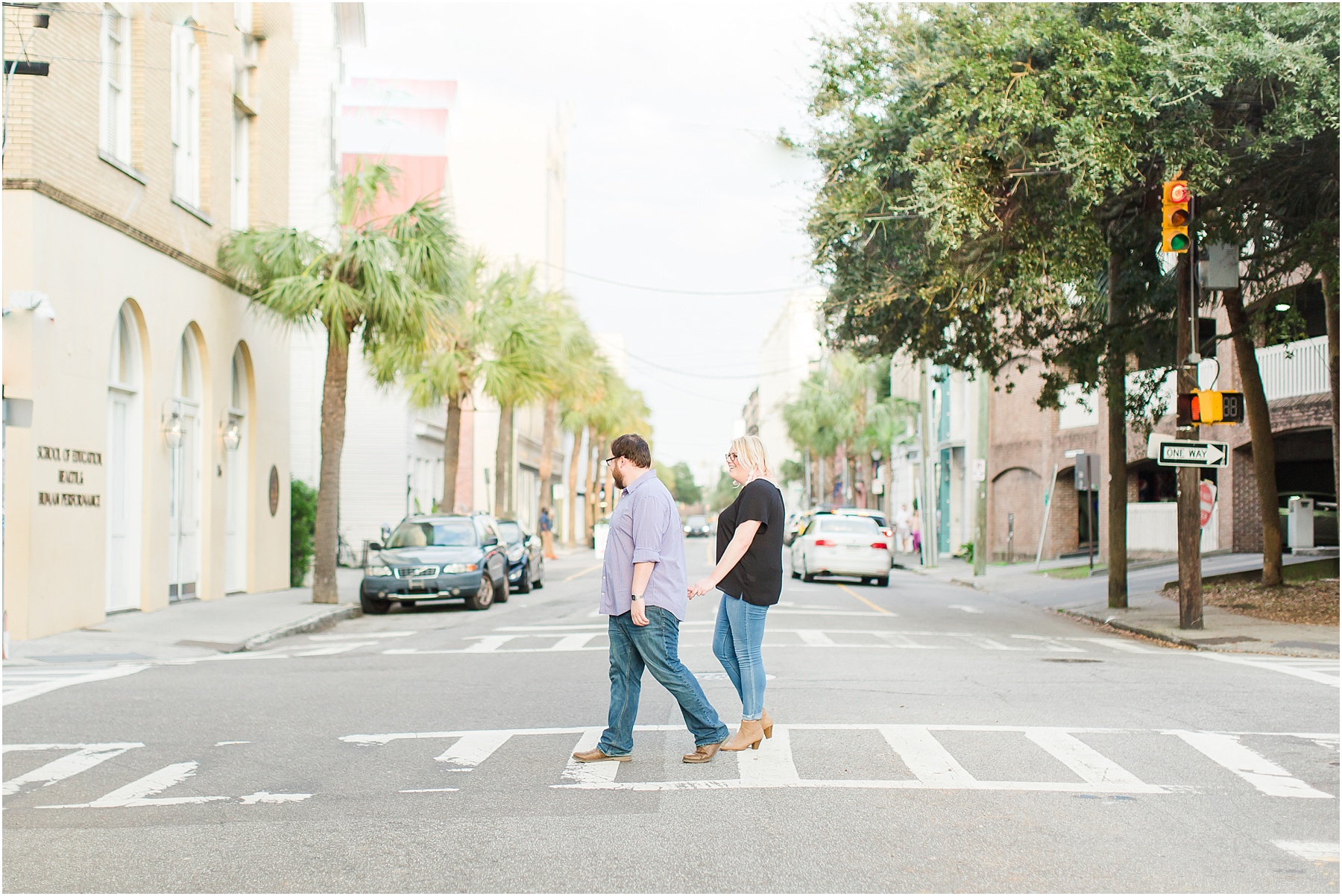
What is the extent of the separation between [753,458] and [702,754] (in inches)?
67.3

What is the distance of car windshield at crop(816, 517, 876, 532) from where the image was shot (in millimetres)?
29312

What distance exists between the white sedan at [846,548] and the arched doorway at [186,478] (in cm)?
1272

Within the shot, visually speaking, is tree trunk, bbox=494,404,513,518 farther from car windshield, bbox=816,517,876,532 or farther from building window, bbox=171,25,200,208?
building window, bbox=171,25,200,208

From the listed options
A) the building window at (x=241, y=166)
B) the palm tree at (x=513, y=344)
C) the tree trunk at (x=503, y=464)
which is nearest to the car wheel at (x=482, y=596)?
the building window at (x=241, y=166)

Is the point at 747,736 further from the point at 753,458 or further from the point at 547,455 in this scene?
the point at 547,455

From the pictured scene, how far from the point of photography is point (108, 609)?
19156 mm

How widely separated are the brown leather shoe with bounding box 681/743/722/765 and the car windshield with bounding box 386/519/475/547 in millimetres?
15054

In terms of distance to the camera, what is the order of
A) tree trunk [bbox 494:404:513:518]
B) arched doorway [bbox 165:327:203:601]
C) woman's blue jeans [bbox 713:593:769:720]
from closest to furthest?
1. woman's blue jeans [bbox 713:593:769:720]
2. arched doorway [bbox 165:327:203:601]
3. tree trunk [bbox 494:404:513:518]

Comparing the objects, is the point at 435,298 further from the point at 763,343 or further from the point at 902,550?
the point at 763,343

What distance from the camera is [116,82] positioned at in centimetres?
1930

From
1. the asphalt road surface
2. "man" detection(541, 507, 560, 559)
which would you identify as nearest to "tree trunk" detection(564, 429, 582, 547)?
"man" detection(541, 507, 560, 559)

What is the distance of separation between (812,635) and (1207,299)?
9504 mm

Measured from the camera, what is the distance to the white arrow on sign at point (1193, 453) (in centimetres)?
1669

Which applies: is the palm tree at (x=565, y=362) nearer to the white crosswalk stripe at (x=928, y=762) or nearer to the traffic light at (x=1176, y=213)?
the traffic light at (x=1176, y=213)
